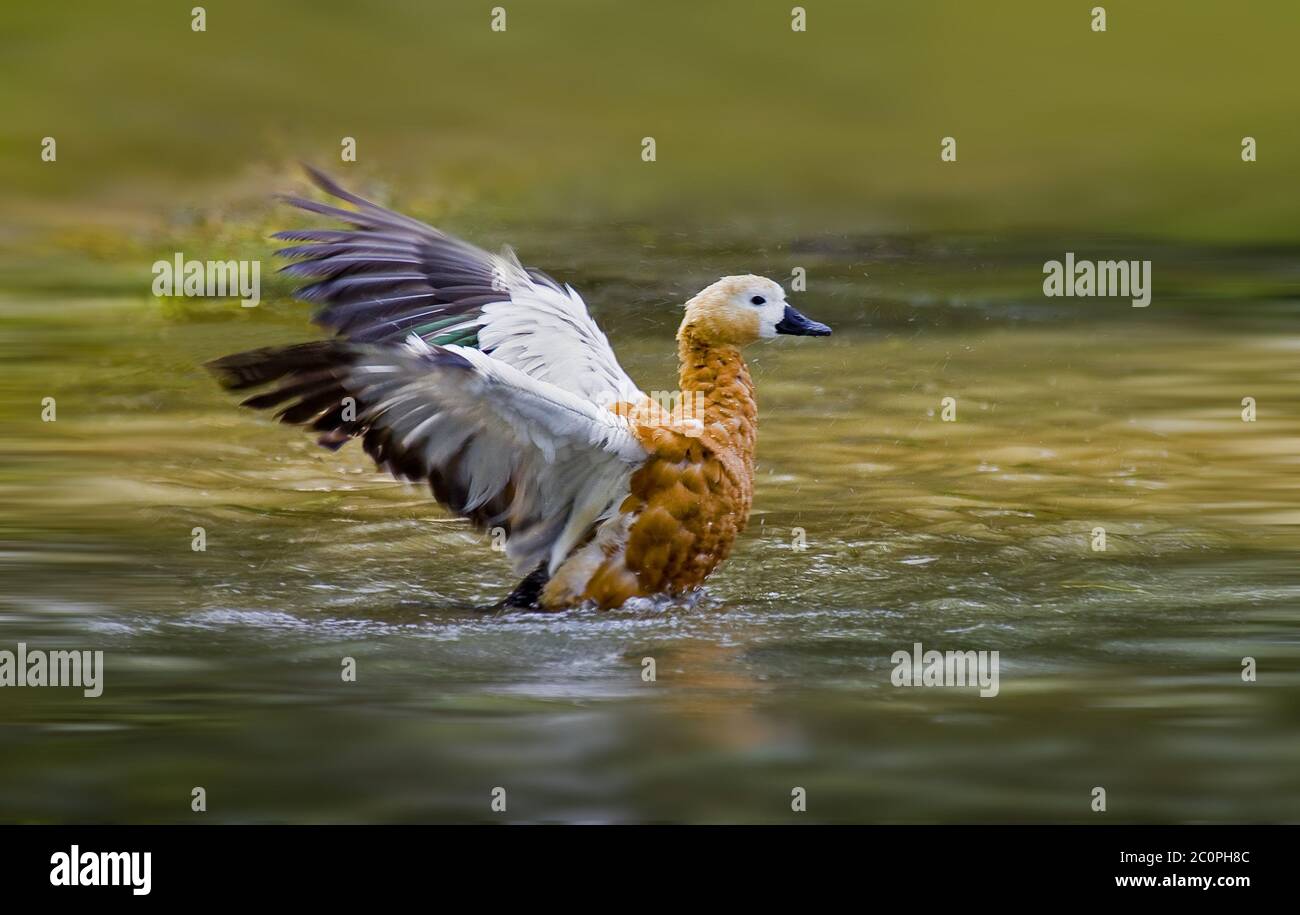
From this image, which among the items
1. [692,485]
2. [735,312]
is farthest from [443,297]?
[692,485]

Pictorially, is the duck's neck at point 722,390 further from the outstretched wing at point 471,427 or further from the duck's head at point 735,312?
the outstretched wing at point 471,427

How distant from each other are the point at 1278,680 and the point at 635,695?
90.0 inches

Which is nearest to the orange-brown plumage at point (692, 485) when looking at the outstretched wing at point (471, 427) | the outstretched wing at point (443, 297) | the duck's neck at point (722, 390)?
the duck's neck at point (722, 390)

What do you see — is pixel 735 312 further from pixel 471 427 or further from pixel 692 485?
pixel 471 427

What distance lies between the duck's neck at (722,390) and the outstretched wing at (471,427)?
42 centimetres

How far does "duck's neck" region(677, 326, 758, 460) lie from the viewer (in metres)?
7.37

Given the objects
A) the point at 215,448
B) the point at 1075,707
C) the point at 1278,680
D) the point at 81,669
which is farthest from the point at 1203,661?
the point at 215,448

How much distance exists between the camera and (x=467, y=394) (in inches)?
256

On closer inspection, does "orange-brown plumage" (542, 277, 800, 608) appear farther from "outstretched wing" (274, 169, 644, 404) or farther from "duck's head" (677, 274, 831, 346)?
"outstretched wing" (274, 169, 644, 404)

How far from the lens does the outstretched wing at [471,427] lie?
6438 mm

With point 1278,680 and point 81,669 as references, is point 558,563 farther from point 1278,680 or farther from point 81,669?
point 1278,680

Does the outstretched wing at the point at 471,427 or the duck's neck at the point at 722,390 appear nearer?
the outstretched wing at the point at 471,427

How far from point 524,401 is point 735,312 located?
134 cm

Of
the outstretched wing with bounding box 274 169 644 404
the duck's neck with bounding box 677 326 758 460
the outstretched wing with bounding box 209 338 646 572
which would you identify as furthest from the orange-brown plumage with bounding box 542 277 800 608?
the outstretched wing with bounding box 274 169 644 404
